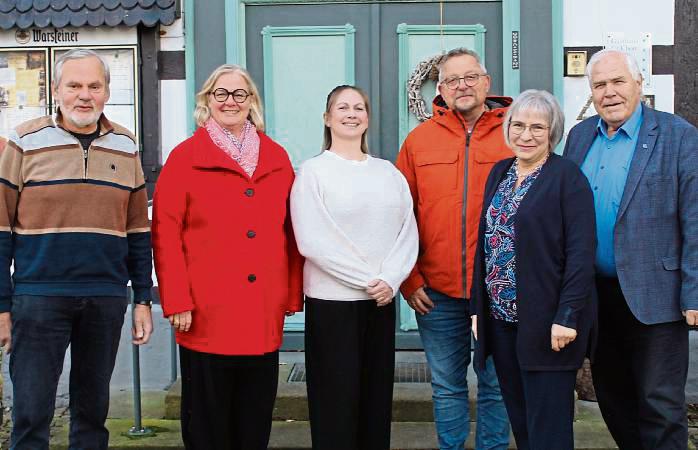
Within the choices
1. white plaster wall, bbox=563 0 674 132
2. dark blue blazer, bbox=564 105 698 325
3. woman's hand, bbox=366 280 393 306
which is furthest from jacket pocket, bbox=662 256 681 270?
white plaster wall, bbox=563 0 674 132

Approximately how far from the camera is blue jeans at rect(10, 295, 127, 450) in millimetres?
3197

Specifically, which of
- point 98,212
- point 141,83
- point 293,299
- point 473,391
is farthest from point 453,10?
point 98,212

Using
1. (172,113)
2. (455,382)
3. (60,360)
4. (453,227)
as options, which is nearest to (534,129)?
(453,227)

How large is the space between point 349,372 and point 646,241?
1260 millimetres

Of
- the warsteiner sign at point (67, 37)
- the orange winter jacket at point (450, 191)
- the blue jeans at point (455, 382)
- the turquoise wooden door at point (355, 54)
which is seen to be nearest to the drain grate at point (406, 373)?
the turquoise wooden door at point (355, 54)

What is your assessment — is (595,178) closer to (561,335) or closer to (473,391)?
(561,335)

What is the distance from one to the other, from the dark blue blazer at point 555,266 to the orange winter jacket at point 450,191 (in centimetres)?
52

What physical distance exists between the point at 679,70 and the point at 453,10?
151 cm

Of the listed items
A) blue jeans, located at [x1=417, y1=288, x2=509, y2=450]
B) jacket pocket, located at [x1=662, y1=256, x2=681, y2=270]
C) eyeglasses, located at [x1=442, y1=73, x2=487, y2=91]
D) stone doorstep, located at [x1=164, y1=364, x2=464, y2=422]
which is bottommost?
stone doorstep, located at [x1=164, y1=364, x2=464, y2=422]

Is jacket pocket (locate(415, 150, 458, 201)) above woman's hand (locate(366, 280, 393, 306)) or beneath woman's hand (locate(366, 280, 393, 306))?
above

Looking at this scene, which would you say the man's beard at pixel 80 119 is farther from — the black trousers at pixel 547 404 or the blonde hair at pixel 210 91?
the black trousers at pixel 547 404

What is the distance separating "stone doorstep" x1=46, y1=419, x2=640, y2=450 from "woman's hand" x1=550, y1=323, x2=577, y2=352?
4.59 feet

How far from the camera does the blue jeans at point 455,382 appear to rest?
12.3ft

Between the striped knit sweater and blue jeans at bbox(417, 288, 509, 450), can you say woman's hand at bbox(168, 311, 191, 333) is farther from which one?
blue jeans at bbox(417, 288, 509, 450)
